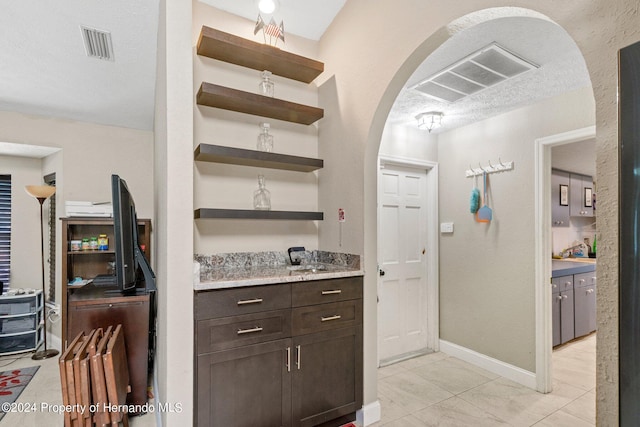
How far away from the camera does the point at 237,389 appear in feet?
5.87

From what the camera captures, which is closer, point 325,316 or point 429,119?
point 325,316

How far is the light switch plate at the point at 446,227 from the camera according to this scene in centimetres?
356

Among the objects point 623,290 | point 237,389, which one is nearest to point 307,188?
point 237,389

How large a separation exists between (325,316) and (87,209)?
3.01 metres

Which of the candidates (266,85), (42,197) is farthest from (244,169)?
(42,197)

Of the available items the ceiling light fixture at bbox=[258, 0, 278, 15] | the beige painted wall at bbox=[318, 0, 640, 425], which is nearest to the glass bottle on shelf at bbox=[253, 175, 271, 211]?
the beige painted wall at bbox=[318, 0, 640, 425]

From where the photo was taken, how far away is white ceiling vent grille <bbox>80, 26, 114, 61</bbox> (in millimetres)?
2373

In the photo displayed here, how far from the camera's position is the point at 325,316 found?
6.89 ft

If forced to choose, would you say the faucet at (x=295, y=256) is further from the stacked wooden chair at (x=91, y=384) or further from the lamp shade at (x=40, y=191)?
the lamp shade at (x=40, y=191)

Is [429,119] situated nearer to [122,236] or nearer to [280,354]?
[280,354]

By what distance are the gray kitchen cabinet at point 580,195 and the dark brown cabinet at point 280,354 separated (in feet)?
13.2

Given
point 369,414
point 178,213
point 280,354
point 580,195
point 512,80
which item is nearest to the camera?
point 178,213

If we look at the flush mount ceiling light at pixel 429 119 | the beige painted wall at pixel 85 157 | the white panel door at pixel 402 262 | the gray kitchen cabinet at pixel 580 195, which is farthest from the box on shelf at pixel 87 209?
the gray kitchen cabinet at pixel 580 195

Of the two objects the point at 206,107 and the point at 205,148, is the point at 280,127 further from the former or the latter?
the point at 205,148
